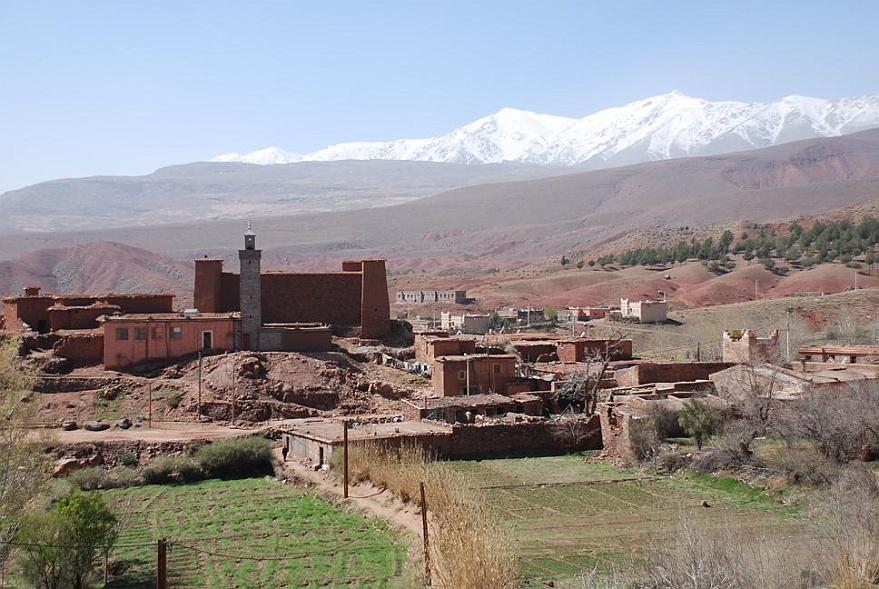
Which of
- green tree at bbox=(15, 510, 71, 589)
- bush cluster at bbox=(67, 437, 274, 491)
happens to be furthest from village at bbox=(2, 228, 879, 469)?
green tree at bbox=(15, 510, 71, 589)

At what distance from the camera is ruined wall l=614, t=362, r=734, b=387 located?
30.2m

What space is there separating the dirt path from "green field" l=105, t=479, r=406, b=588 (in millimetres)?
245

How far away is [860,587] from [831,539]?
98cm

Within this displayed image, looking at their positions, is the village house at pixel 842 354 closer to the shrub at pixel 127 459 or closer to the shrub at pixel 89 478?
the shrub at pixel 127 459

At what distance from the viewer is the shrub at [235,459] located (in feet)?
76.0

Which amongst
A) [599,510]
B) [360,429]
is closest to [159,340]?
[360,429]

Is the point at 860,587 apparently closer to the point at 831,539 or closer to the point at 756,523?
the point at 831,539

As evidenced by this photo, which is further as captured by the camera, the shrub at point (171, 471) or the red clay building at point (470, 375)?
the red clay building at point (470, 375)

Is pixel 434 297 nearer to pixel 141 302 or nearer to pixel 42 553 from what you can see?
pixel 141 302

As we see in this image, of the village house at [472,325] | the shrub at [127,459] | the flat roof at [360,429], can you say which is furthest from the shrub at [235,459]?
the village house at [472,325]

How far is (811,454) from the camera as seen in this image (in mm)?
19953

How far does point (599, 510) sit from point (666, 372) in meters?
12.5

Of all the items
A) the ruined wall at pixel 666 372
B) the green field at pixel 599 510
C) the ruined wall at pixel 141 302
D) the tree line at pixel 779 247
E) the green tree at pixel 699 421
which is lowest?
the green field at pixel 599 510

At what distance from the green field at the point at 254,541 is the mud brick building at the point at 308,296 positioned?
47.6 feet
